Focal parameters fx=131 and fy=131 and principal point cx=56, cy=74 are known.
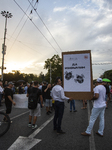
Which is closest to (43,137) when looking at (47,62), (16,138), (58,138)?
(58,138)

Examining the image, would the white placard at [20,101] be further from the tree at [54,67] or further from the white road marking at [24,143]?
the tree at [54,67]

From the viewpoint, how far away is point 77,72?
3703 millimetres

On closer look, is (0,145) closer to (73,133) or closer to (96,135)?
(73,133)

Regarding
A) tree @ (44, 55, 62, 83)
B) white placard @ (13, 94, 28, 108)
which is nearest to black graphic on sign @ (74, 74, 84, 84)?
white placard @ (13, 94, 28, 108)

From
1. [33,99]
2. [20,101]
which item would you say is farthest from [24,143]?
[20,101]

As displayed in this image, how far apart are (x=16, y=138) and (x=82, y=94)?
7.58 ft

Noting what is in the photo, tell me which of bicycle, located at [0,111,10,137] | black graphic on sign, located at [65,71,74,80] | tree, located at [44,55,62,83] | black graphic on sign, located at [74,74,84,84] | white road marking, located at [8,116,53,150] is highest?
tree, located at [44,55,62,83]

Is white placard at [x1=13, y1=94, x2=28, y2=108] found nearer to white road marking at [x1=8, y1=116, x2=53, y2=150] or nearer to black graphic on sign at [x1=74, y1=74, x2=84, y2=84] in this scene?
white road marking at [x1=8, y1=116, x2=53, y2=150]

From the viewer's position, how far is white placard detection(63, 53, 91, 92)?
11.9ft

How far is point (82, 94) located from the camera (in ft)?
11.9

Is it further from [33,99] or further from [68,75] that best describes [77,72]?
[33,99]

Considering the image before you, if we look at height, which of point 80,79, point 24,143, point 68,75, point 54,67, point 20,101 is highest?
point 54,67

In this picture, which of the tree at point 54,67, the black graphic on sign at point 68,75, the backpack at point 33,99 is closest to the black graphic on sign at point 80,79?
the black graphic on sign at point 68,75

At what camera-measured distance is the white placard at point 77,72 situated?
3.62 m
